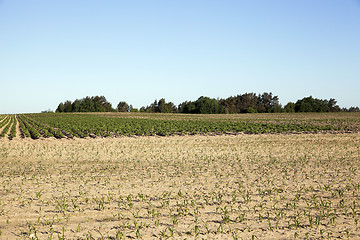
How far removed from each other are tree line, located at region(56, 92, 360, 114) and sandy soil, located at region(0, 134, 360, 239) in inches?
4169

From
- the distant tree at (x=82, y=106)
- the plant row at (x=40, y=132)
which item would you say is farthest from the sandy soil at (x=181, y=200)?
the distant tree at (x=82, y=106)

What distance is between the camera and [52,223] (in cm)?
693

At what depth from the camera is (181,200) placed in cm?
868

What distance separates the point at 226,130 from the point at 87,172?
25.4 m

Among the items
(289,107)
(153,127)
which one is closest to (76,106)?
(289,107)

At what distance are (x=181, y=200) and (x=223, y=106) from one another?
121m

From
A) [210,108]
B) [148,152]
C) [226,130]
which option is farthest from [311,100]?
[148,152]

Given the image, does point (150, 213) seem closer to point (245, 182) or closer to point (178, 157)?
point (245, 182)

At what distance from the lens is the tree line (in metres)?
116

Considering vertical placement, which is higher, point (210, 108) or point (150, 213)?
point (210, 108)

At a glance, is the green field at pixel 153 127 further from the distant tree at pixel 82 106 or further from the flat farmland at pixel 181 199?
the distant tree at pixel 82 106

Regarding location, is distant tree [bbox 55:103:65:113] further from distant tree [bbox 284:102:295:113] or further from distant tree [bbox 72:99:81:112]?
distant tree [bbox 284:102:295:113]

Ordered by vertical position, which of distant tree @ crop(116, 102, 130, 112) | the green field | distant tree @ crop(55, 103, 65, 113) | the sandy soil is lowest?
the sandy soil

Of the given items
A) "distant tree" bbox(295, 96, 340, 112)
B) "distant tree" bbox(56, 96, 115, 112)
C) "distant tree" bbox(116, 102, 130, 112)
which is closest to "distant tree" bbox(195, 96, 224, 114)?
"distant tree" bbox(295, 96, 340, 112)
